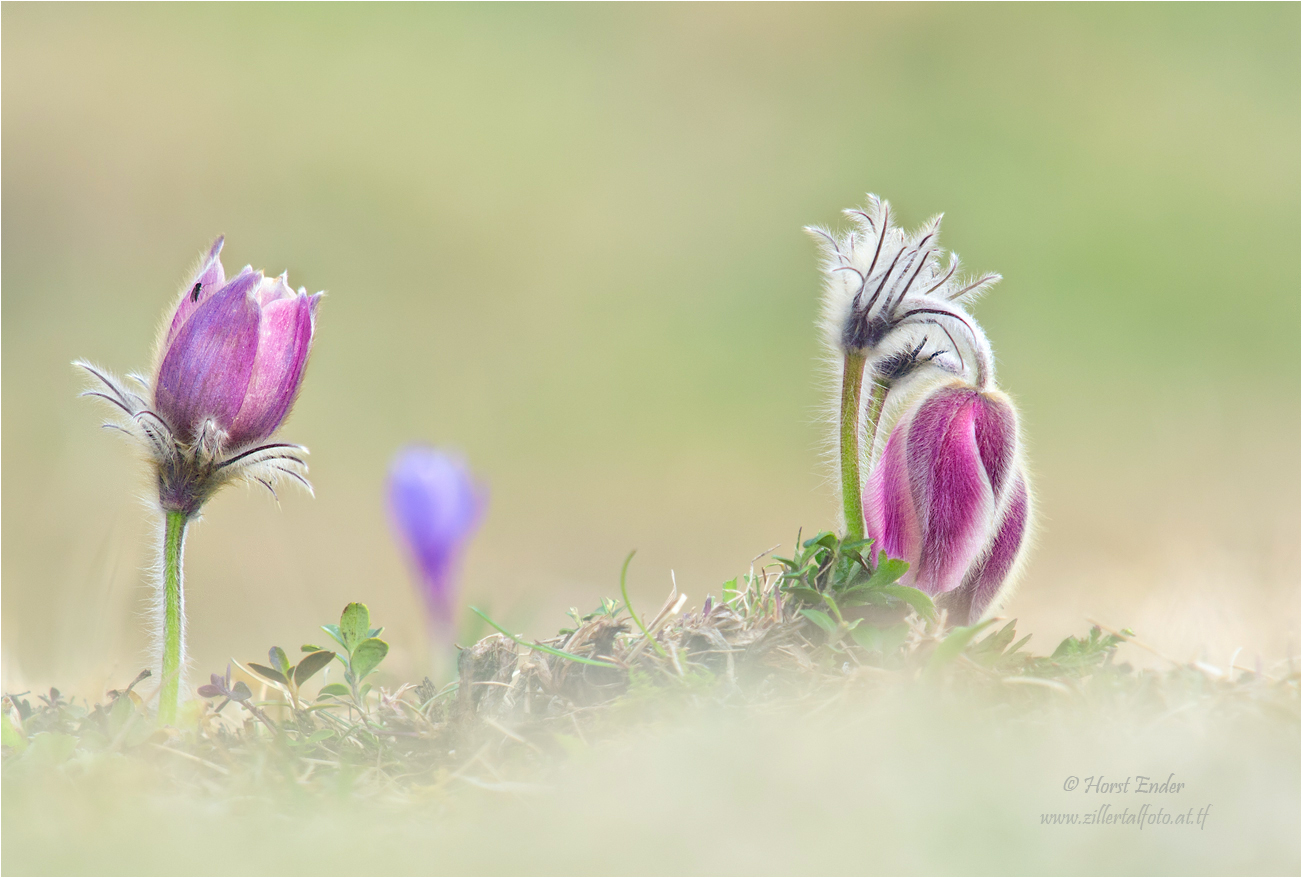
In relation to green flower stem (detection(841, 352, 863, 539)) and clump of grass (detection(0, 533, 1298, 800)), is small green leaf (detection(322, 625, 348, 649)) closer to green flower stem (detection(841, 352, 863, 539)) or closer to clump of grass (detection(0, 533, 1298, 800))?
clump of grass (detection(0, 533, 1298, 800))

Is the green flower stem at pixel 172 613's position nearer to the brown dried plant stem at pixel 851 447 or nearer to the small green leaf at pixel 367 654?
the small green leaf at pixel 367 654

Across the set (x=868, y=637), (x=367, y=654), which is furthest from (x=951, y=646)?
(x=367, y=654)

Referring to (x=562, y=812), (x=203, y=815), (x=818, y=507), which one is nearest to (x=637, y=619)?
(x=562, y=812)

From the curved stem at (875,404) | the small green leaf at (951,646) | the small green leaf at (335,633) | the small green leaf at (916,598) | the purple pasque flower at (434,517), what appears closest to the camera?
the small green leaf at (951,646)

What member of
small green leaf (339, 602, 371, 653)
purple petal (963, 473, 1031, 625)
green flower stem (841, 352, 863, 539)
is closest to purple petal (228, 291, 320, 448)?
small green leaf (339, 602, 371, 653)

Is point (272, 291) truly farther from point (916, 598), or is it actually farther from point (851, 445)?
point (916, 598)

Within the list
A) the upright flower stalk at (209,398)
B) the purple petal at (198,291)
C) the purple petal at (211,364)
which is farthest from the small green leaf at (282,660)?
the purple petal at (198,291)

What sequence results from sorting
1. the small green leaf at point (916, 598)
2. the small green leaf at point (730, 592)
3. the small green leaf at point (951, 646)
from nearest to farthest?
1. the small green leaf at point (951, 646)
2. the small green leaf at point (916, 598)
3. the small green leaf at point (730, 592)

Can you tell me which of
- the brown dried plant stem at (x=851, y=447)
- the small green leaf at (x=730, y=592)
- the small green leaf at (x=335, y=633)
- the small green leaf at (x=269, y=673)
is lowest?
the small green leaf at (x=269, y=673)

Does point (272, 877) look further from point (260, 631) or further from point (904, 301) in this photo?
point (260, 631)
